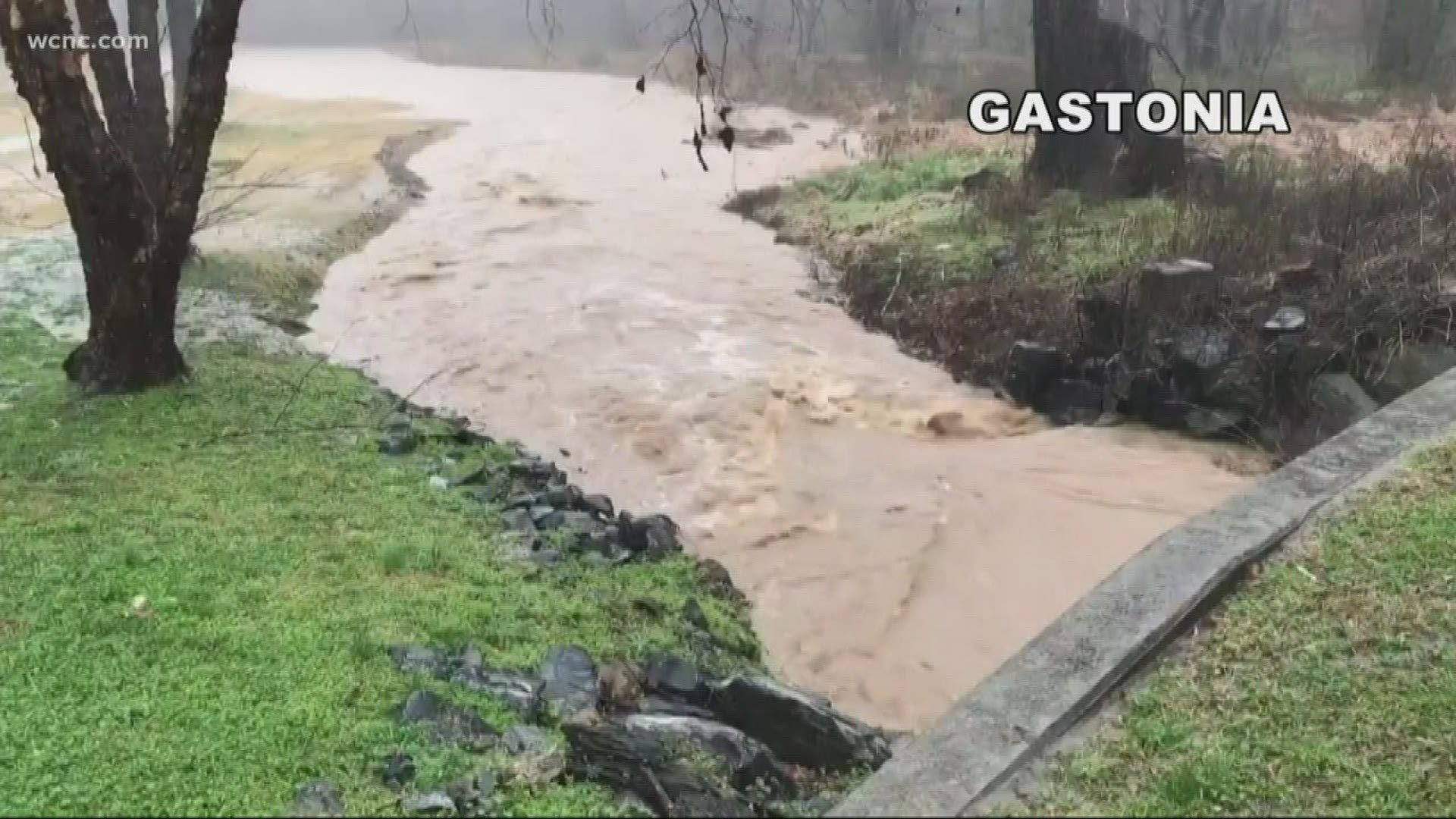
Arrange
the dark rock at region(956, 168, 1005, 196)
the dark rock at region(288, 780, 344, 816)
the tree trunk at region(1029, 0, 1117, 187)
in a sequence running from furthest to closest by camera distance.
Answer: the dark rock at region(956, 168, 1005, 196) → the tree trunk at region(1029, 0, 1117, 187) → the dark rock at region(288, 780, 344, 816)

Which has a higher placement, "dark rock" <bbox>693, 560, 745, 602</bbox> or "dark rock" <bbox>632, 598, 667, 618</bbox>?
"dark rock" <bbox>632, 598, 667, 618</bbox>

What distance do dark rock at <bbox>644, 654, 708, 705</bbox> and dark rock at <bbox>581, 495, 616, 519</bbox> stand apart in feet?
7.32

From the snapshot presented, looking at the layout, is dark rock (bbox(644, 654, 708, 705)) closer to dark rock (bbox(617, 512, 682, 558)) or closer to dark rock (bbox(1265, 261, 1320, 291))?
dark rock (bbox(617, 512, 682, 558))

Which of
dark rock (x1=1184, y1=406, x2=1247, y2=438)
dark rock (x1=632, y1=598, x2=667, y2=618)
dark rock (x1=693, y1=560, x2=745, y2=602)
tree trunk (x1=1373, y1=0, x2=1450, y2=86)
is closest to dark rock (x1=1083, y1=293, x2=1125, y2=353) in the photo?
dark rock (x1=1184, y1=406, x2=1247, y2=438)

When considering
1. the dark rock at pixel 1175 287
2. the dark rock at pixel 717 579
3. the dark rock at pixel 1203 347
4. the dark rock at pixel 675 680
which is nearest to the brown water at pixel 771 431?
the dark rock at pixel 717 579

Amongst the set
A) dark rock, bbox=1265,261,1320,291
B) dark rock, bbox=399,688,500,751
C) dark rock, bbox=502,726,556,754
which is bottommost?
dark rock, bbox=502,726,556,754

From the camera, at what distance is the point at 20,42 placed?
21.9 feet

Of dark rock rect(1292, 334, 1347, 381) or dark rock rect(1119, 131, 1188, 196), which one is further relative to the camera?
dark rock rect(1119, 131, 1188, 196)

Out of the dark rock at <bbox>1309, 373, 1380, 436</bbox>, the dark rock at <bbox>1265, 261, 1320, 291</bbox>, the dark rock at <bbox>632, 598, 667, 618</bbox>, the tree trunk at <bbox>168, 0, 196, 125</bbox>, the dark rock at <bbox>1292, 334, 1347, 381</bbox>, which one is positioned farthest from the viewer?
the tree trunk at <bbox>168, 0, 196, 125</bbox>

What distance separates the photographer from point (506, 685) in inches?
166

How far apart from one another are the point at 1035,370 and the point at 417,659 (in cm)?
611

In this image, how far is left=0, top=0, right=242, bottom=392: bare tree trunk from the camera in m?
6.80

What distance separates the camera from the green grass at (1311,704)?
3.20 meters

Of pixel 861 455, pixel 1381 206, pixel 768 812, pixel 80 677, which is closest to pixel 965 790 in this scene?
pixel 768 812
